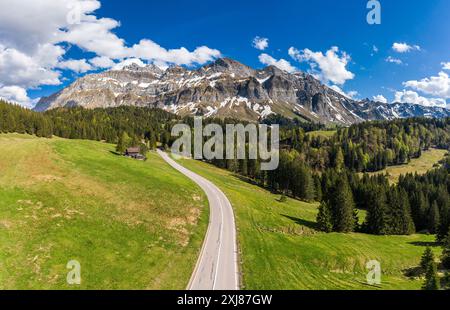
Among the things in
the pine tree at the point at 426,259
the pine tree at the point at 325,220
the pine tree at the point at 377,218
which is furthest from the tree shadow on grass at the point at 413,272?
the pine tree at the point at 377,218

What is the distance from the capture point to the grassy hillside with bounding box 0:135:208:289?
3128 centimetres

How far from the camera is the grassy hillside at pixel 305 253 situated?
38906 mm

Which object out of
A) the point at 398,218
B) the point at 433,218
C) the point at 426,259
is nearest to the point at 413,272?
the point at 426,259

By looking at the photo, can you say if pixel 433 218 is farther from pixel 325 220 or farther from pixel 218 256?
pixel 218 256

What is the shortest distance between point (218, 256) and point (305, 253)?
56.9 ft

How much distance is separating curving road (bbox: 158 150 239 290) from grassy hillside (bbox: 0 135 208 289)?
1.35 meters

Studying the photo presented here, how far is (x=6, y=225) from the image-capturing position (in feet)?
118

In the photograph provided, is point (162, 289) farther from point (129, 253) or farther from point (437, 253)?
point (437, 253)

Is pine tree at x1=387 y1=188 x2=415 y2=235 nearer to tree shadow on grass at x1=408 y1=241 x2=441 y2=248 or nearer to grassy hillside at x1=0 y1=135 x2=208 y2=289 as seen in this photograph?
tree shadow on grass at x1=408 y1=241 x2=441 y2=248

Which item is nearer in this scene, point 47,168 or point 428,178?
point 47,168

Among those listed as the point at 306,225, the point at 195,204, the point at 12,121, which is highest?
the point at 12,121

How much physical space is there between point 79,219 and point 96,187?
13.6 metres

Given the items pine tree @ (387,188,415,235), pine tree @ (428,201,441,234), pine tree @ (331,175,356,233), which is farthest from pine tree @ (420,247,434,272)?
pine tree @ (428,201,441,234)
